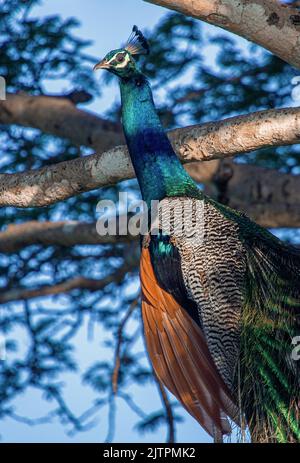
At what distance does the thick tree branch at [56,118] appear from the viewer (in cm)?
649

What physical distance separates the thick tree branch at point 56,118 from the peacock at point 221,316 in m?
1.96

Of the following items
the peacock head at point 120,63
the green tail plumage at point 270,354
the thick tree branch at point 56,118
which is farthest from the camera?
the thick tree branch at point 56,118

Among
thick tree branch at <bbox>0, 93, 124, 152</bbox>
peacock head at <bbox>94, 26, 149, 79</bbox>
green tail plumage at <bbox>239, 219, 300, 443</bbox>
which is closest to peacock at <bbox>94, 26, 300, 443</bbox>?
green tail plumage at <bbox>239, 219, 300, 443</bbox>

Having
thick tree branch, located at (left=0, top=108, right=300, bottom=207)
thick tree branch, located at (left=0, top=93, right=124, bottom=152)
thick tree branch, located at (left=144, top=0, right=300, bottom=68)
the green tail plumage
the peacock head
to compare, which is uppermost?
thick tree branch, located at (left=0, top=93, right=124, bottom=152)

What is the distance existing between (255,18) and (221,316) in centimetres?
126

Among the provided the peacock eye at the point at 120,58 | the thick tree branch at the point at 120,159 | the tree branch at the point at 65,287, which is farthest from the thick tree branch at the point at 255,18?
the tree branch at the point at 65,287

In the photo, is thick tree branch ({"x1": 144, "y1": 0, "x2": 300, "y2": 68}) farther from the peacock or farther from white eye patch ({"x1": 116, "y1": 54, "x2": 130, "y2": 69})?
white eye patch ({"x1": 116, "y1": 54, "x2": 130, "y2": 69})

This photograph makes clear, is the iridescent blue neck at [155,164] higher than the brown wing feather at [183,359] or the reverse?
higher

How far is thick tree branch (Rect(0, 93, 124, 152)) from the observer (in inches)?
255

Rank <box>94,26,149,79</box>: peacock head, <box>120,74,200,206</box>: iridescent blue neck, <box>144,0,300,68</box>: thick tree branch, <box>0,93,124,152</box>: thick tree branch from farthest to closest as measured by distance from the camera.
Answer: <box>0,93,124,152</box>: thick tree branch, <box>94,26,149,79</box>: peacock head, <box>120,74,200,206</box>: iridescent blue neck, <box>144,0,300,68</box>: thick tree branch

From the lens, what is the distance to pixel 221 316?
13.9ft

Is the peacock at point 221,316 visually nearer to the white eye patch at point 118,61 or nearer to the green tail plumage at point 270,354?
the green tail plumage at point 270,354

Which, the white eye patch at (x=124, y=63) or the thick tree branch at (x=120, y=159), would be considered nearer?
the thick tree branch at (x=120, y=159)

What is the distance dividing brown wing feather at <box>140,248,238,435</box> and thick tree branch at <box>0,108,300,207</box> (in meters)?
0.49
